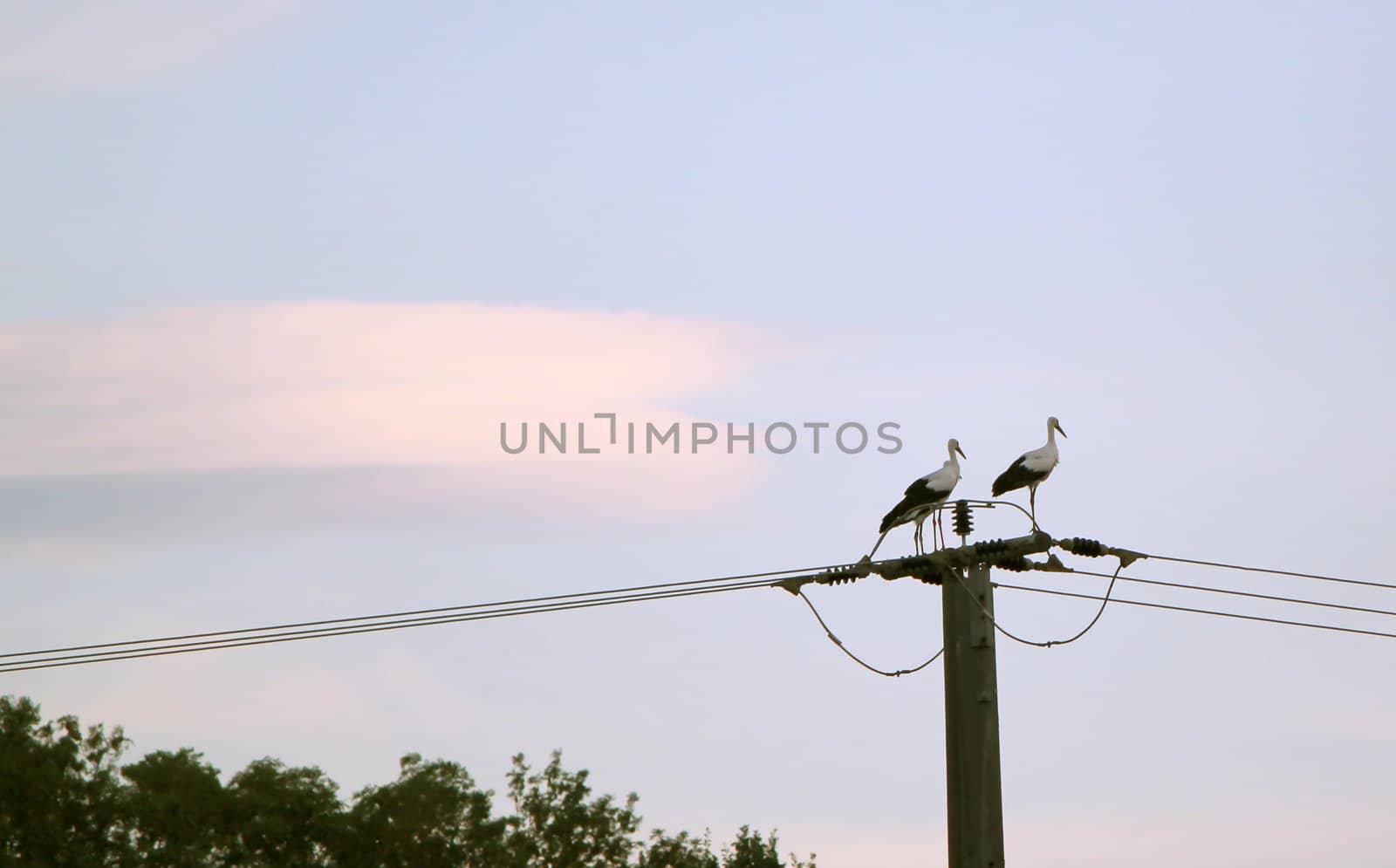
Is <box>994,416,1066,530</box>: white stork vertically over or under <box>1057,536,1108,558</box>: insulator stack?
over

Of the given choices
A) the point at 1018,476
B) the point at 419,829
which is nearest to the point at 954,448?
the point at 1018,476

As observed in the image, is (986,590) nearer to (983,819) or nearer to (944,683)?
(944,683)

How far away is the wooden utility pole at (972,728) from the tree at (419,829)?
35.2 meters

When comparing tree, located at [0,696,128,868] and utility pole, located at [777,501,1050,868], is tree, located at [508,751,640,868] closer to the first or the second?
tree, located at [0,696,128,868]

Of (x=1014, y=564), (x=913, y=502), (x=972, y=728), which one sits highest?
(x=913, y=502)

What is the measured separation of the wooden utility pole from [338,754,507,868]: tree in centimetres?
3519

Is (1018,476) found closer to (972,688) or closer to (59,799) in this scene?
(972,688)

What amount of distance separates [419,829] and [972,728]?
1396 inches

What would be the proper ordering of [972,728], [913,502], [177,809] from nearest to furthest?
[972,728]
[913,502]
[177,809]

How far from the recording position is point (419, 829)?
157 ft

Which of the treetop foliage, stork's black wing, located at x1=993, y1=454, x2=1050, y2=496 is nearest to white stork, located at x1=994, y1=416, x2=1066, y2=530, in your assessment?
stork's black wing, located at x1=993, y1=454, x2=1050, y2=496

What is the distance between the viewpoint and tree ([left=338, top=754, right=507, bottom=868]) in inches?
1877

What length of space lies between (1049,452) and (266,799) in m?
31.3

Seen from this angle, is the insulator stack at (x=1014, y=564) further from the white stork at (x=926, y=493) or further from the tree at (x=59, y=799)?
the tree at (x=59, y=799)
